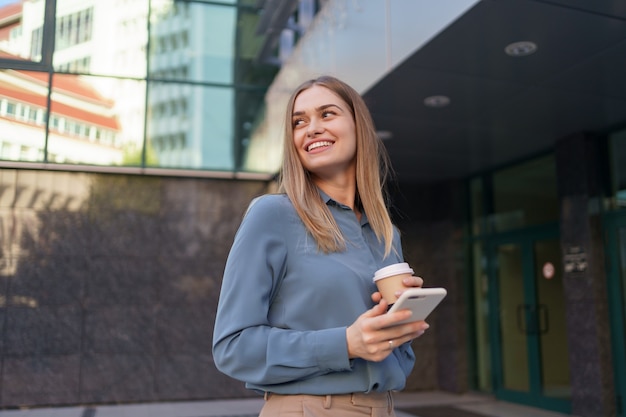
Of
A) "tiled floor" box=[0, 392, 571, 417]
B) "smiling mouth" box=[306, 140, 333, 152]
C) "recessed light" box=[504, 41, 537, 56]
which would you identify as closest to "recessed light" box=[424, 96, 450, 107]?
"recessed light" box=[504, 41, 537, 56]

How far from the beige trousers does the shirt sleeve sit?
58 millimetres

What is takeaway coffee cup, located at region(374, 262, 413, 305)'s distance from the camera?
125 centimetres

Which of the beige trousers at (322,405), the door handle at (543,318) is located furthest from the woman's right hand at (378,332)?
the door handle at (543,318)

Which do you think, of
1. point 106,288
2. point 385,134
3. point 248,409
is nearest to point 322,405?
point 385,134

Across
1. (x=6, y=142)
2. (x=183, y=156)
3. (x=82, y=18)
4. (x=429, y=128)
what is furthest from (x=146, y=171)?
(x=429, y=128)

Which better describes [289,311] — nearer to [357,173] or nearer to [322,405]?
[322,405]

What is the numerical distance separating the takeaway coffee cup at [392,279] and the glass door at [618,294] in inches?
256

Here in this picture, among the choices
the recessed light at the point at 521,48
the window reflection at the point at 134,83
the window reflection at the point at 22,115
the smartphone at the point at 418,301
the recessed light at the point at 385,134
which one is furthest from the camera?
the window reflection at the point at 134,83

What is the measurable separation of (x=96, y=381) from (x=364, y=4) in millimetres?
6255

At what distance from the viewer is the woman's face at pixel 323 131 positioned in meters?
1.51

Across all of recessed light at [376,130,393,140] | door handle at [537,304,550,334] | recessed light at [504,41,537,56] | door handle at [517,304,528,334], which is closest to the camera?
recessed light at [504,41,537,56]

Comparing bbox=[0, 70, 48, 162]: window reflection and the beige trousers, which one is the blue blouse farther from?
bbox=[0, 70, 48, 162]: window reflection

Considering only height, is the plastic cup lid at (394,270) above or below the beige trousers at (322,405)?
above

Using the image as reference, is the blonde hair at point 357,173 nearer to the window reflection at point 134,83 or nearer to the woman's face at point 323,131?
the woman's face at point 323,131
